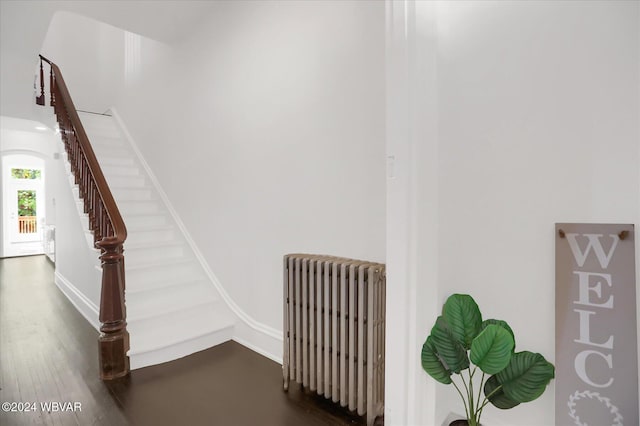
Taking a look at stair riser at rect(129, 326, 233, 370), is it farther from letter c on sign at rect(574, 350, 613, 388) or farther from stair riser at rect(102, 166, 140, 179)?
stair riser at rect(102, 166, 140, 179)

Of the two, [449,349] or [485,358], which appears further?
[449,349]

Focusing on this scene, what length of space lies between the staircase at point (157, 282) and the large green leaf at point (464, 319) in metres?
2.17

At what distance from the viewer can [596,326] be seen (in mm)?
1333

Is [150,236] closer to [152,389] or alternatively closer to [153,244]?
[153,244]

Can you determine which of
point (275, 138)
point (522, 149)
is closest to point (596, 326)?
point (522, 149)

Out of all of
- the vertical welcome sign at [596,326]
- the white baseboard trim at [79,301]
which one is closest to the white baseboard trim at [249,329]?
the white baseboard trim at [79,301]

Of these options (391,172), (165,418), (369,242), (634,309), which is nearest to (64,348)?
(165,418)

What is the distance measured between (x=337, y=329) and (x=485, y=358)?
0.85 m

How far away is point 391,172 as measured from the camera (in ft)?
5.15

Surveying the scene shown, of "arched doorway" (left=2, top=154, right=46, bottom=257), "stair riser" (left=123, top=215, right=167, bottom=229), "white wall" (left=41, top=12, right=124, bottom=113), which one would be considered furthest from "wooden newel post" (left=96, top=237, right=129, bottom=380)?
"arched doorway" (left=2, top=154, right=46, bottom=257)

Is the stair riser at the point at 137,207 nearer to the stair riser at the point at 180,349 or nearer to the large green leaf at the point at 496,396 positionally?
the stair riser at the point at 180,349

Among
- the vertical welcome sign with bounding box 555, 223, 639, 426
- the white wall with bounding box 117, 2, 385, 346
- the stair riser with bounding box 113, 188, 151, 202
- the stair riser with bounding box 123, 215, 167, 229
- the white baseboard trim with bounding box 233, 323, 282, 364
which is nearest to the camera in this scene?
the vertical welcome sign with bounding box 555, 223, 639, 426

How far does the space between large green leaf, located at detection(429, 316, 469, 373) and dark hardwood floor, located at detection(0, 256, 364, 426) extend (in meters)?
0.77

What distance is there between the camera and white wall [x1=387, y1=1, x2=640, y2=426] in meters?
1.29
